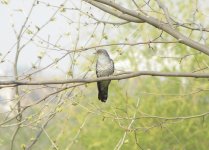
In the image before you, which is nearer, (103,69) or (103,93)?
(103,93)

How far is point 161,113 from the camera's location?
12023mm

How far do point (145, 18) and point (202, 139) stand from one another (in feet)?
23.4

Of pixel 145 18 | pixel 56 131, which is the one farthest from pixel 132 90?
pixel 145 18

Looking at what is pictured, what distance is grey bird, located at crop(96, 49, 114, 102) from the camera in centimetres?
601

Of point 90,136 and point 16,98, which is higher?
point 16,98

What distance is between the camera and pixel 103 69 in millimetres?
6172

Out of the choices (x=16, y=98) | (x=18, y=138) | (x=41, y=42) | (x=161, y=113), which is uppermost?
(x=41, y=42)

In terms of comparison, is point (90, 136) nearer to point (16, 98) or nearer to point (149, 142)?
point (149, 142)

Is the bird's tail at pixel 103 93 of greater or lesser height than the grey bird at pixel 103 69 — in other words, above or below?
below

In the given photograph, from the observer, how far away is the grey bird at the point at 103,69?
6008 millimetres

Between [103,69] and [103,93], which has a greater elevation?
[103,69]

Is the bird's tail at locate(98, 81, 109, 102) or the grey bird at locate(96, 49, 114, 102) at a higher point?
the grey bird at locate(96, 49, 114, 102)

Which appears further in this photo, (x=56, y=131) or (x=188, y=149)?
(x=56, y=131)

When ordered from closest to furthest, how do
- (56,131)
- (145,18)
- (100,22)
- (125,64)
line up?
(145,18), (100,22), (125,64), (56,131)
